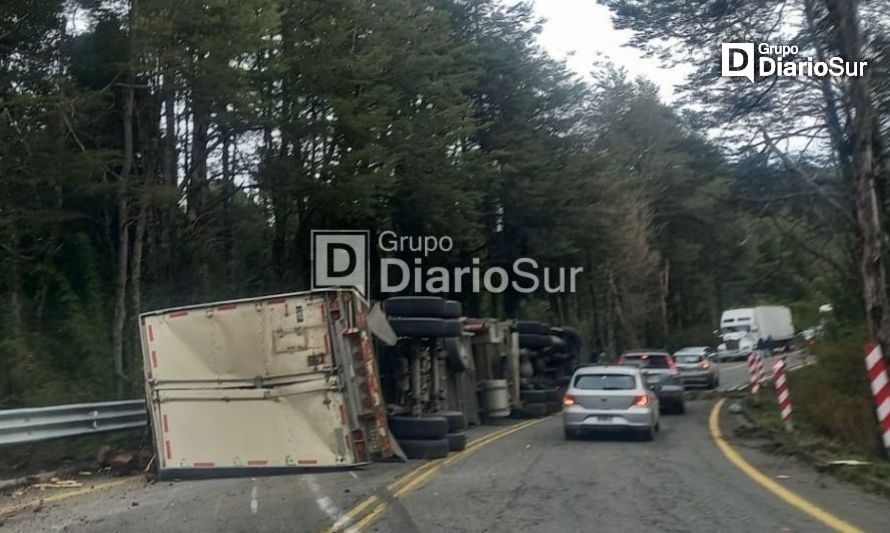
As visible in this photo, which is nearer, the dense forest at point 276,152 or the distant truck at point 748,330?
the dense forest at point 276,152

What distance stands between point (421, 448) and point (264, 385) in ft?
11.0

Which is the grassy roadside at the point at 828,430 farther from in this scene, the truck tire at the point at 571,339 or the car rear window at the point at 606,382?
the truck tire at the point at 571,339

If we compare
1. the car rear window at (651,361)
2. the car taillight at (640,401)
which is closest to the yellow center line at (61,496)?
the car taillight at (640,401)

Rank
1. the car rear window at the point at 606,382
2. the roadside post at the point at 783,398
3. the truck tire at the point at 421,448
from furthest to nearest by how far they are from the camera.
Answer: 1. the roadside post at the point at 783,398
2. the car rear window at the point at 606,382
3. the truck tire at the point at 421,448

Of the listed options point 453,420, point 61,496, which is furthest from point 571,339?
point 61,496

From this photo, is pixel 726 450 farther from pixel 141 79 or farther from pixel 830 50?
pixel 141 79

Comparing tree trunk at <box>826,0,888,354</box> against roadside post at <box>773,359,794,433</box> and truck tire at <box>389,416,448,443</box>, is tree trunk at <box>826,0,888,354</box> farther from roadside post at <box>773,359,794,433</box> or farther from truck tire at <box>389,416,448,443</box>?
truck tire at <box>389,416,448,443</box>

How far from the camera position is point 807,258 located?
35.1 m

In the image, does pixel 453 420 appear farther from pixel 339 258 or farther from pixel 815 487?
pixel 339 258

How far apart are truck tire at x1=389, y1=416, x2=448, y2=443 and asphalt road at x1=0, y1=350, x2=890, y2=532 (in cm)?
78

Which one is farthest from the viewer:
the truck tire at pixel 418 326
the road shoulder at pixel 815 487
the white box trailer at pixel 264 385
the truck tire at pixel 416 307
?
the truck tire at pixel 416 307

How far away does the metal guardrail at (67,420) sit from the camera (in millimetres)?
15188

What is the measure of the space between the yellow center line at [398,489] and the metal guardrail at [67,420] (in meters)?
5.25

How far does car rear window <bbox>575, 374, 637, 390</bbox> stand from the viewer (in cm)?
2106
